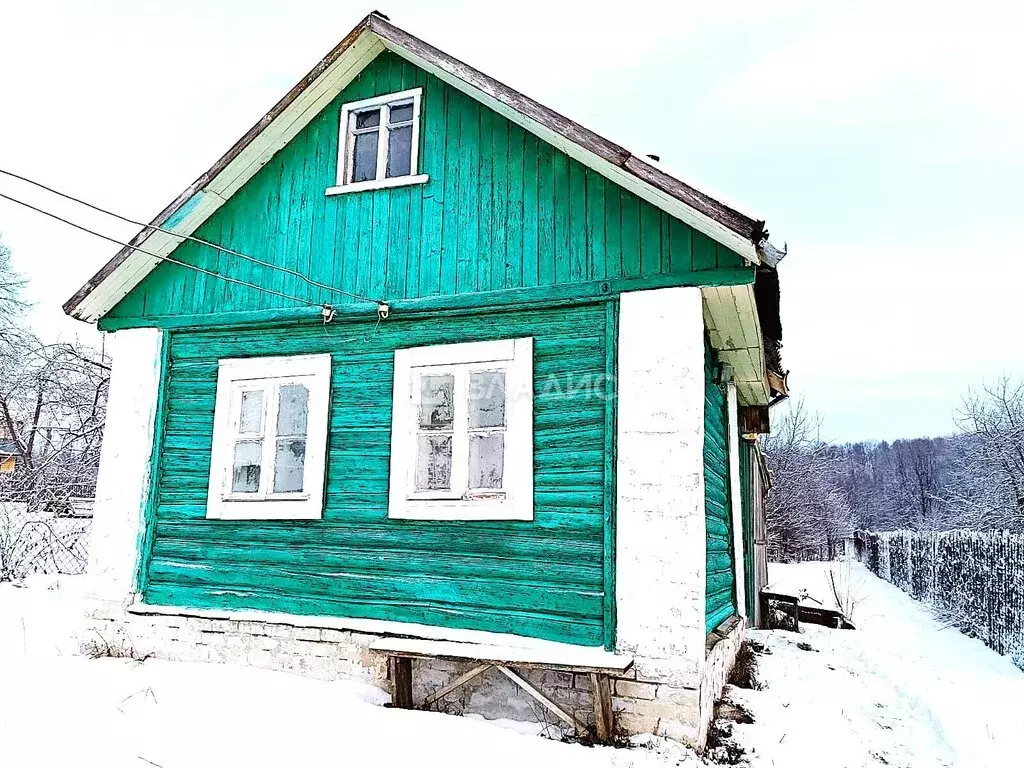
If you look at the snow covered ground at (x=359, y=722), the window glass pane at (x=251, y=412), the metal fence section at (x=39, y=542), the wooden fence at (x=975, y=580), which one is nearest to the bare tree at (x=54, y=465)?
the metal fence section at (x=39, y=542)

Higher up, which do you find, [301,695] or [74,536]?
[74,536]

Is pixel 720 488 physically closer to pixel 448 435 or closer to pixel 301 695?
pixel 448 435

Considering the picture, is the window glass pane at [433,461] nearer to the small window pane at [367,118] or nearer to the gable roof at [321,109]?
the gable roof at [321,109]

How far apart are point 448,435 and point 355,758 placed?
8.56ft

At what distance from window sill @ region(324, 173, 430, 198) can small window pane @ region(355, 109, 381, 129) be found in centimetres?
62

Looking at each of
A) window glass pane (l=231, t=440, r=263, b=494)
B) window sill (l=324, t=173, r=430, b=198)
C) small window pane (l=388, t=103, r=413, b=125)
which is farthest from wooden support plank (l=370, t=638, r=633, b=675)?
small window pane (l=388, t=103, r=413, b=125)

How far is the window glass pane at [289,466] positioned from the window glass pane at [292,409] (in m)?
0.14

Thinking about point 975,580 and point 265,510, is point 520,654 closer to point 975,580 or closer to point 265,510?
point 265,510

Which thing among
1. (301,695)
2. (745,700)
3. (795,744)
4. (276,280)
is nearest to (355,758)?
(301,695)

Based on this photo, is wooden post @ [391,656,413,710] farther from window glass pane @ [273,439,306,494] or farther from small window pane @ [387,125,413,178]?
small window pane @ [387,125,413,178]

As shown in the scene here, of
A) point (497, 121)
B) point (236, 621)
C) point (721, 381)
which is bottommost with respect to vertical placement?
point (236, 621)

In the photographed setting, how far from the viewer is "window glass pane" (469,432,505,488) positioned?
6547 millimetres

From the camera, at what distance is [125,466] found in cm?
773

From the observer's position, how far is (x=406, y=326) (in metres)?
7.01
